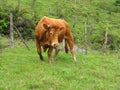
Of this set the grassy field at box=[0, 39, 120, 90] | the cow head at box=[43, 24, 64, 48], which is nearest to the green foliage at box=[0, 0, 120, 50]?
the grassy field at box=[0, 39, 120, 90]

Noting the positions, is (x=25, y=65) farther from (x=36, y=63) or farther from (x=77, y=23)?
(x=77, y=23)

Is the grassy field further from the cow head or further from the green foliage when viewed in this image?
the green foliage

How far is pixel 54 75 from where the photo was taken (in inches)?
498

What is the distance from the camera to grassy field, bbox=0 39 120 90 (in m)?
11.0

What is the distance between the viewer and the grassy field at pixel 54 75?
1104cm

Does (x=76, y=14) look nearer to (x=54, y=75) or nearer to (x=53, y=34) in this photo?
(x=53, y=34)

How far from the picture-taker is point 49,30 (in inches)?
565

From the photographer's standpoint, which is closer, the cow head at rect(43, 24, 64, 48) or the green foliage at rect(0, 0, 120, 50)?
the cow head at rect(43, 24, 64, 48)

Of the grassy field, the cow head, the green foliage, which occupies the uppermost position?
the cow head

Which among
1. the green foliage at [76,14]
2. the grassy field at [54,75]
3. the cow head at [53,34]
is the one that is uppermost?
the cow head at [53,34]

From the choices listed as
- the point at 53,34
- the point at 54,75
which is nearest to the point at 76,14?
the point at 53,34

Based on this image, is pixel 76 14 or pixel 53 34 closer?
pixel 53 34

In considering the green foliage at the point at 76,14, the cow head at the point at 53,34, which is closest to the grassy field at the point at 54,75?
the cow head at the point at 53,34

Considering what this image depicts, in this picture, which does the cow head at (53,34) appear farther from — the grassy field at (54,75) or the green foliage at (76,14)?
the green foliage at (76,14)
